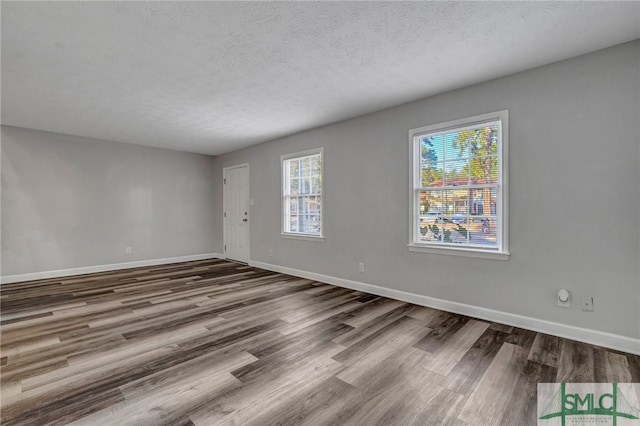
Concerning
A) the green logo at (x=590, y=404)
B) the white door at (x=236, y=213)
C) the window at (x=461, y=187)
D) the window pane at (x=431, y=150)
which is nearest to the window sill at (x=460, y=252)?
the window at (x=461, y=187)

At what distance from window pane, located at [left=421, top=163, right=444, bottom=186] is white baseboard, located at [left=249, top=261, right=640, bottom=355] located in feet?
4.45

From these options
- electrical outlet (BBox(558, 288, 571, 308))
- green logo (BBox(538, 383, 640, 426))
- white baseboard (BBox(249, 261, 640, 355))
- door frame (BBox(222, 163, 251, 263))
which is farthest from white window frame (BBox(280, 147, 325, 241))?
green logo (BBox(538, 383, 640, 426))

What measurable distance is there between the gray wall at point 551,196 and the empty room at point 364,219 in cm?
2

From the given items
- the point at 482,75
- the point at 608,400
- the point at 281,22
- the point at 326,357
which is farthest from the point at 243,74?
the point at 608,400

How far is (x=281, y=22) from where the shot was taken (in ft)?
6.64

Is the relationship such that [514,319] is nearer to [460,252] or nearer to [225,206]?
[460,252]

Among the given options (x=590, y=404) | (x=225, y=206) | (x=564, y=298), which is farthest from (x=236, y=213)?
(x=590, y=404)

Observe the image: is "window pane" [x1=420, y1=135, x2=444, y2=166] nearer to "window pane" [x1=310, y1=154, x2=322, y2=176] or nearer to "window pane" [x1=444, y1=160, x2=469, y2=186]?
"window pane" [x1=444, y1=160, x2=469, y2=186]

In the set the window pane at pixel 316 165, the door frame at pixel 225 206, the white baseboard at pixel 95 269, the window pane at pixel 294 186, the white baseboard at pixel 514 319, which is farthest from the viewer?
the door frame at pixel 225 206

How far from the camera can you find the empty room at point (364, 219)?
5.97ft

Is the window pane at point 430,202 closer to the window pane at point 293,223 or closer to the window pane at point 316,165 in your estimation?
the window pane at point 316,165

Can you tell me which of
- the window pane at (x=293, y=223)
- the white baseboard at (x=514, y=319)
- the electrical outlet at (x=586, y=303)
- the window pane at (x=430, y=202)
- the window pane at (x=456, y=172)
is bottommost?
the white baseboard at (x=514, y=319)

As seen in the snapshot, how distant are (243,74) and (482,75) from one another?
2.36 meters

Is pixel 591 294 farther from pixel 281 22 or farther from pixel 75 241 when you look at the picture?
pixel 75 241
